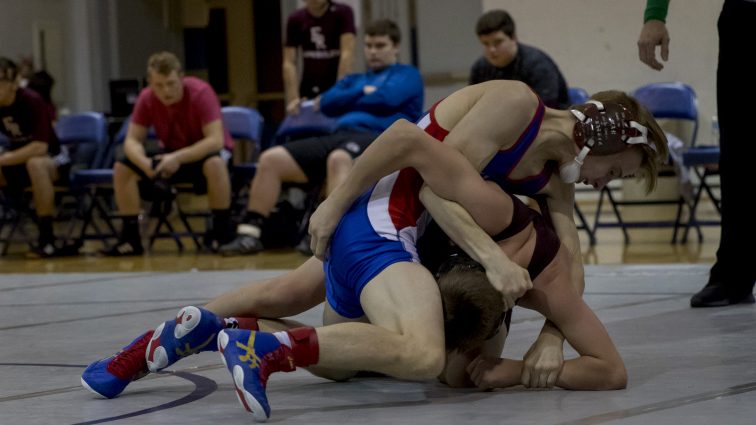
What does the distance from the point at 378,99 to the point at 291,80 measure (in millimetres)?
1329

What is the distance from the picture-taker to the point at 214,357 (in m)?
3.54

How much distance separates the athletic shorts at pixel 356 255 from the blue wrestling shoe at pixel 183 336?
0.30 m

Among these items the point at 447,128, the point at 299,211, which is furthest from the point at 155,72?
the point at 447,128

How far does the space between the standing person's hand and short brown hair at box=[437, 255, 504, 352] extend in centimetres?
147

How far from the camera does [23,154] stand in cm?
802

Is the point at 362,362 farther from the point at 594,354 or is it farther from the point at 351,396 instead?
the point at 594,354

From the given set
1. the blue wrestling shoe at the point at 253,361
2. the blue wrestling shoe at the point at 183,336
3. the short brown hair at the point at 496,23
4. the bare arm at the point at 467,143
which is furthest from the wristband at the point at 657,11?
the short brown hair at the point at 496,23

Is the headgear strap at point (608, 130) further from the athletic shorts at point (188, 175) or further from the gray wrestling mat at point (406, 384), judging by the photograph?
the athletic shorts at point (188, 175)

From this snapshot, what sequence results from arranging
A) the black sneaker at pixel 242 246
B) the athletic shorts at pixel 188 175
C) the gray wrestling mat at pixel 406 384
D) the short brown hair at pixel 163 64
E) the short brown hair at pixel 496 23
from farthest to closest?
the athletic shorts at pixel 188 175, the short brown hair at pixel 163 64, the black sneaker at pixel 242 246, the short brown hair at pixel 496 23, the gray wrestling mat at pixel 406 384

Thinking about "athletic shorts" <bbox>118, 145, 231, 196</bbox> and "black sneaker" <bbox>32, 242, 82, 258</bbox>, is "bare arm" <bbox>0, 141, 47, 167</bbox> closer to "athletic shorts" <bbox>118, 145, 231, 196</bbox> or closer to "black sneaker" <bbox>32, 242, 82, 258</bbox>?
"black sneaker" <bbox>32, 242, 82, 258</bbox>

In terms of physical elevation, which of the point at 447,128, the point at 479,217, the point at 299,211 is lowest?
the point at 299,211

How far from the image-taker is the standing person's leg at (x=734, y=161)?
160 inches

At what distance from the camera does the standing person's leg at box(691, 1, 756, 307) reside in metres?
4.06

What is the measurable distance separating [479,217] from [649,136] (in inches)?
17.9
